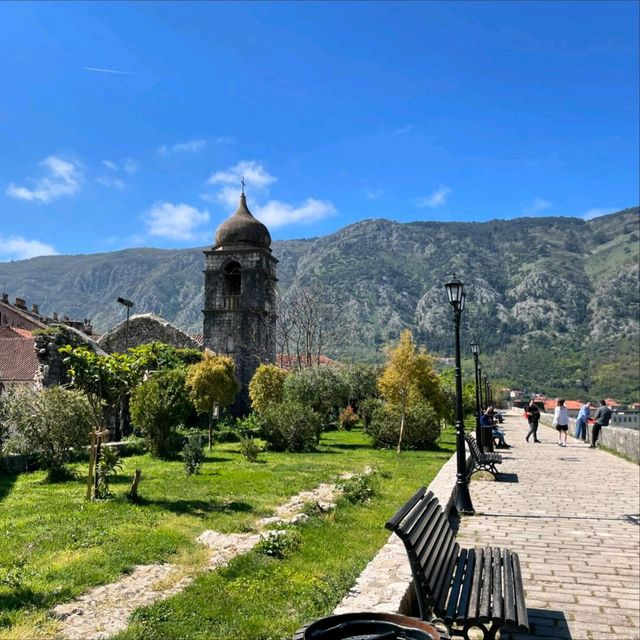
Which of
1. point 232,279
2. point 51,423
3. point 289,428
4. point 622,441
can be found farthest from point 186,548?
point 232,279

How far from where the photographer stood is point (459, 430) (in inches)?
410

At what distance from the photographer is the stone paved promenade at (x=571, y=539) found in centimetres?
495

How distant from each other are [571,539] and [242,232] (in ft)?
108

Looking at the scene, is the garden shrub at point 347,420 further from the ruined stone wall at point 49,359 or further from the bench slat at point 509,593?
the bench slat at point 509,593

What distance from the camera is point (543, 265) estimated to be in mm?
164250

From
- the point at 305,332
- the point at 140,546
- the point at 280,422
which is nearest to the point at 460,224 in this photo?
the point at 305,332

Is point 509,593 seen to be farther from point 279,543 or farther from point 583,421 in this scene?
point 583,421

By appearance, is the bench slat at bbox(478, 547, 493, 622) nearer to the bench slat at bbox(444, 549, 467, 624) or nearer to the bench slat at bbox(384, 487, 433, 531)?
the bench slat at bbox(444, 549, 467, 624)

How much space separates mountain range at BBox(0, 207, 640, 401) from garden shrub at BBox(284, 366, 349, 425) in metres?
69.4

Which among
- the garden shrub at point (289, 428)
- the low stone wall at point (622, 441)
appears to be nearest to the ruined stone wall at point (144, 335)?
the garden shrub at point (289, 428)

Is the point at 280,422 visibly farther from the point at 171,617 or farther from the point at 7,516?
the point at 171,617

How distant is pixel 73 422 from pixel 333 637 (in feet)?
37.2

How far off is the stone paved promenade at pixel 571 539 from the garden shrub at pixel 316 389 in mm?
12410

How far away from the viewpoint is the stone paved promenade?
4.95 meters
